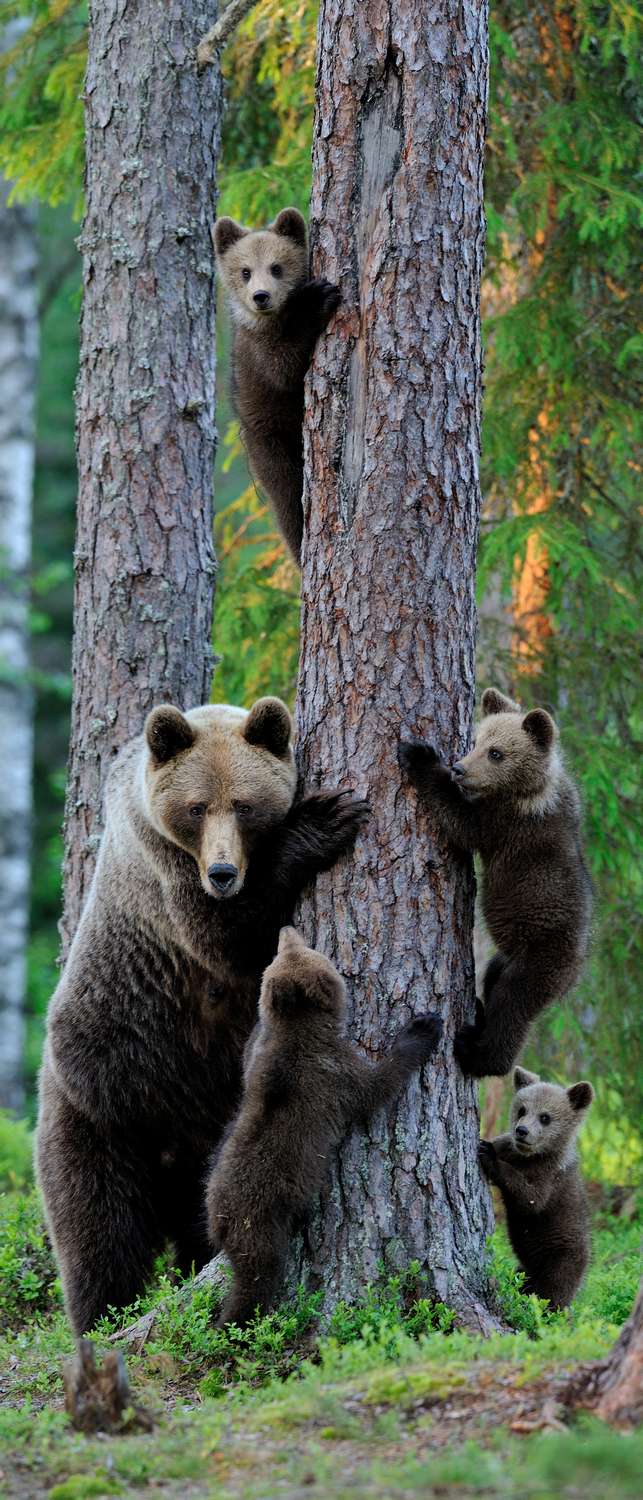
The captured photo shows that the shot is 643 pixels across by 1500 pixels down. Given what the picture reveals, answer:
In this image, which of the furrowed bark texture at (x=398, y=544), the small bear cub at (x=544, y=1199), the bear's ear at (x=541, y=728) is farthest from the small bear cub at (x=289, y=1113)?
the bear's ear at (x=541, y=728)

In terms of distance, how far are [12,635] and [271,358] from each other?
38.2 feet

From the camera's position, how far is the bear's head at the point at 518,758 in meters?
5.73

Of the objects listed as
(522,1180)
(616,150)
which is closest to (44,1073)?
(522,1180)

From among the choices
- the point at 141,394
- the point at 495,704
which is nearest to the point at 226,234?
the point at 141,394

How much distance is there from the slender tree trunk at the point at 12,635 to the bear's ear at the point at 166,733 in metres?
11.1

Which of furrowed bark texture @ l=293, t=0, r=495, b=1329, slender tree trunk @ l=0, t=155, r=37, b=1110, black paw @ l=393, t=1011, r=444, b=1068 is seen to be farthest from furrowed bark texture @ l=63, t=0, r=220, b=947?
slender tree trunk @ l=0, t=155, r=37, b=1110

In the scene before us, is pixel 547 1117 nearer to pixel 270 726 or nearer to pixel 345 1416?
pixel 270 726

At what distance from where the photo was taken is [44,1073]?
7199 millimetres

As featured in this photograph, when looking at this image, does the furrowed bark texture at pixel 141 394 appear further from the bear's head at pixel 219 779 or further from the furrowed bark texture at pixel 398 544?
the furrowed bark texture at pixel 398 544

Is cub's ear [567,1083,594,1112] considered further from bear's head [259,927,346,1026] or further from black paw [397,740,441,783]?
black paw [397,740,441,783]

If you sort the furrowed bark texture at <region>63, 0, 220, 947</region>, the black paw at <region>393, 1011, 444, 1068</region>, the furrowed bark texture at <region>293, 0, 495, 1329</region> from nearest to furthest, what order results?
the black paw at <region>393, 1011, 444, 1068</region>
the furrowed bark texture at <region>293, 0, 495, 1329</region>
the furrowed bark texture at <region>63, 0, 220, 947</region>

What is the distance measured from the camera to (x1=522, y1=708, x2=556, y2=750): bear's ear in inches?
239

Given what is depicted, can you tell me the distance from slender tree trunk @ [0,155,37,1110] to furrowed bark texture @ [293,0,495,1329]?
11.8 meters

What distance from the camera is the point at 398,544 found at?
5.61 meters
